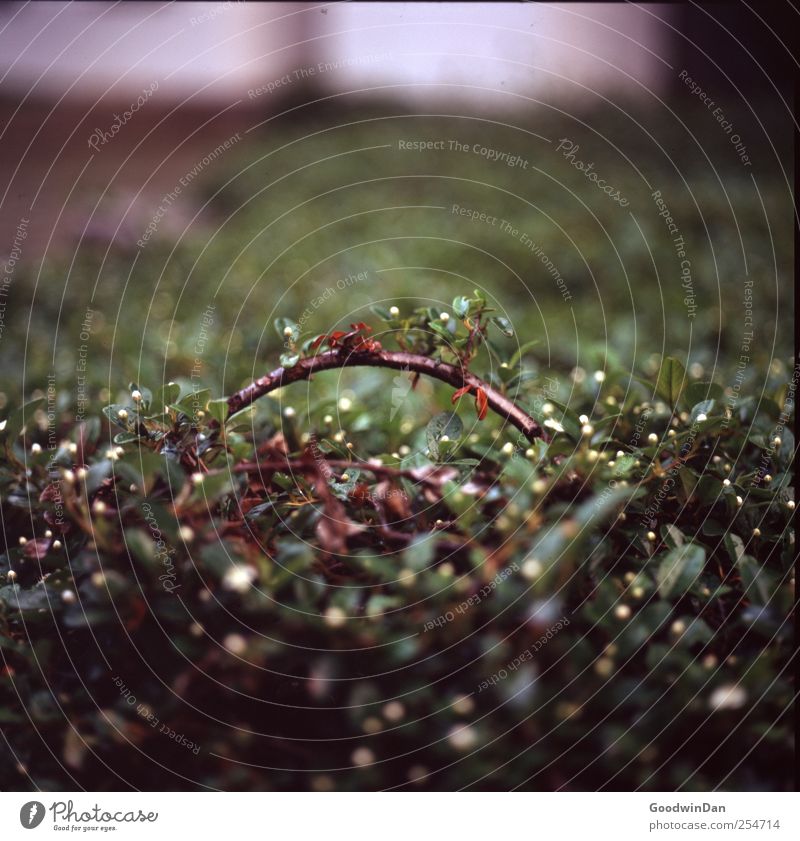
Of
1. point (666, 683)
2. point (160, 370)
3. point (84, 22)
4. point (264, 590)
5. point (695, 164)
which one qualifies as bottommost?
point (666, 683)

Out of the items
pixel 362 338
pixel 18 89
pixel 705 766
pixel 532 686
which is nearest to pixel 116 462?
pixel 362 338

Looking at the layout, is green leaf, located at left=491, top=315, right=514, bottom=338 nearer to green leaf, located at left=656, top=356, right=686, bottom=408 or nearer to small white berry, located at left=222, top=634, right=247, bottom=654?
green leaf, located at left=656, top=356, right=686, bottom=408

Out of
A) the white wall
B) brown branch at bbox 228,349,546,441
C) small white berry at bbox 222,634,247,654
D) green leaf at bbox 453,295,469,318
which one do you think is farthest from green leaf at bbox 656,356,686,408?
the white wall

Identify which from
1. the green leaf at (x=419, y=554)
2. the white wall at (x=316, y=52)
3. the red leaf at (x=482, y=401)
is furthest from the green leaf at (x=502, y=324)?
the white wall at (x=316, y=52)

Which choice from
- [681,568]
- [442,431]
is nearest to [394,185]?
[442,431]

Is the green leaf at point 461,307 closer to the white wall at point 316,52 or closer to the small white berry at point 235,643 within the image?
the small white berry at point 235,643
